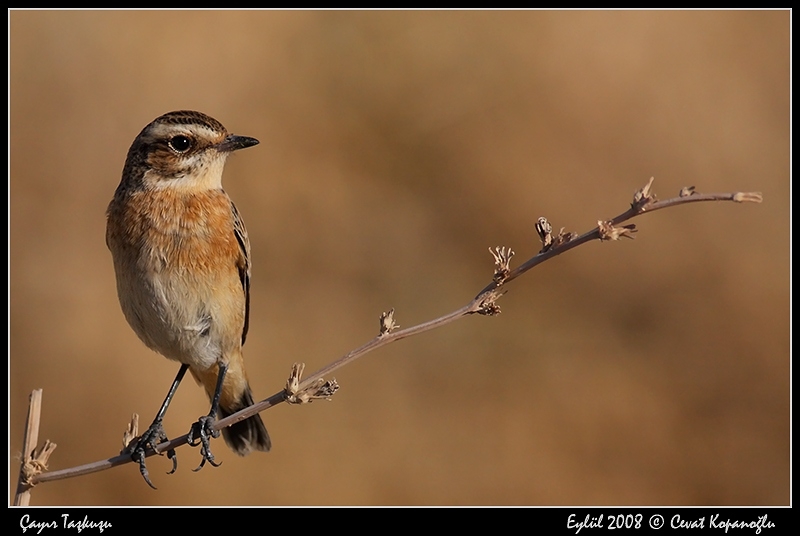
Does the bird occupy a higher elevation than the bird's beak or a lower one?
lower

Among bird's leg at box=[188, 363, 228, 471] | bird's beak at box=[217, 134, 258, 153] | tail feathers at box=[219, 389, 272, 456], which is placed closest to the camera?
bird's leg at box=[188, 363, 228, 471]

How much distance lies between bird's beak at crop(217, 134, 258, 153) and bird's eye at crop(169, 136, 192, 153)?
0.67ft

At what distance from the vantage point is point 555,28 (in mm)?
12312

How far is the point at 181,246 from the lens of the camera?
5.53 metres

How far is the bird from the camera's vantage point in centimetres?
551

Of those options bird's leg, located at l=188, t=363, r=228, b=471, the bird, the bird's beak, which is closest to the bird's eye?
the bird

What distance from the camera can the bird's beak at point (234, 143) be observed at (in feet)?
18.3

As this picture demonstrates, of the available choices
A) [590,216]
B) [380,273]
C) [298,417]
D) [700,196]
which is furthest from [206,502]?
[700,196]

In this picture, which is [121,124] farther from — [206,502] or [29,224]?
[206,502]

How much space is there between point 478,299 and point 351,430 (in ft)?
26.9

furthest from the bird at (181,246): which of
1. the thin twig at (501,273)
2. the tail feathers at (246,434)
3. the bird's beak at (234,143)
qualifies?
the thin twig at (501,273)

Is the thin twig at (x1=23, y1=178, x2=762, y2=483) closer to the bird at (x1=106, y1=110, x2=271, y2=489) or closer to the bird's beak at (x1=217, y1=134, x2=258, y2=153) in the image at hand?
the bird at (x1=106, y1=110, x2=271, y2=489)

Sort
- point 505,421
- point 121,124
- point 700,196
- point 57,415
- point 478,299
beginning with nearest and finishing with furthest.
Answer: point 700,196 < point 478,299 < point 57,415 < point 121,124 < point 505,421

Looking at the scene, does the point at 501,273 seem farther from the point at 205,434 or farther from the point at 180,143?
the point at 180,143
